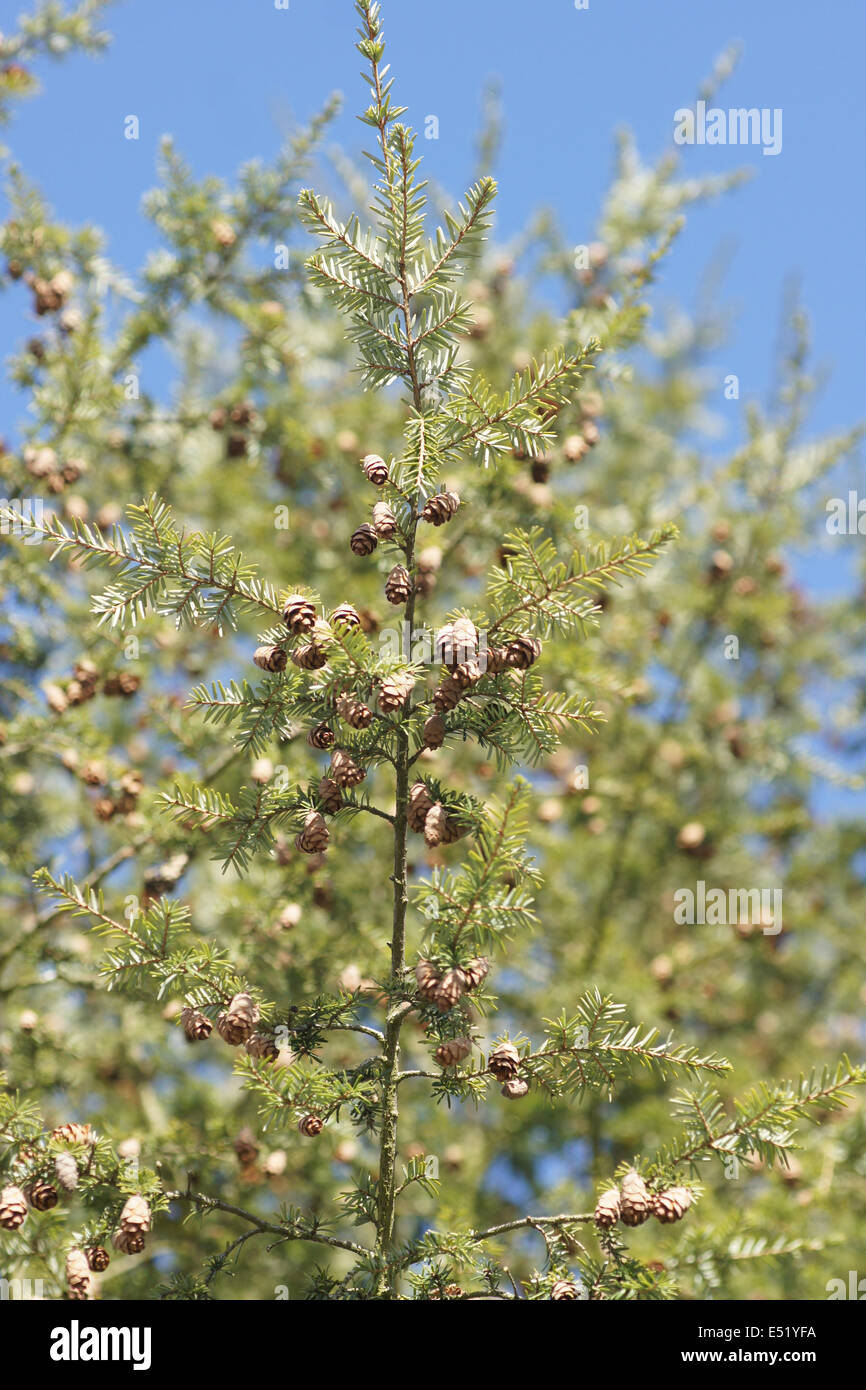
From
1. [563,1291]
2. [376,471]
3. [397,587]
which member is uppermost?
[376,471]

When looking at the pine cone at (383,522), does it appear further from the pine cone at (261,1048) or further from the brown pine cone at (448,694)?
the pine cone at (261,1048)

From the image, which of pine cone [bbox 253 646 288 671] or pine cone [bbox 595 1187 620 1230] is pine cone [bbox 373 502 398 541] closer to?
pine cone [bbox 253 646 288 671]

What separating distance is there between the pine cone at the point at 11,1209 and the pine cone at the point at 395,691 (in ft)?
4.26

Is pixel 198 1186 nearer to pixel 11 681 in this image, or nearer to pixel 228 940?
pixel 228 940

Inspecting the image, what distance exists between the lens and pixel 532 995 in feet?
17.5

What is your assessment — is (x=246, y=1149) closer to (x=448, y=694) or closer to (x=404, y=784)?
(x=404, y=784)

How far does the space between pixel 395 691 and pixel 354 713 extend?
9 centimetres

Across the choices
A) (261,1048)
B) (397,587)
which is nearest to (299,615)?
(397,587)

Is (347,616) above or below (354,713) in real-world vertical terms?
above

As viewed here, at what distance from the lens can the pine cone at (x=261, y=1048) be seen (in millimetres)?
2201

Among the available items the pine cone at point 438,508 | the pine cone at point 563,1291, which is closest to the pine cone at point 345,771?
the pine cone at point 438,508

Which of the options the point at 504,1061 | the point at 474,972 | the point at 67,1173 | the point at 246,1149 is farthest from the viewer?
the point at 246,1149

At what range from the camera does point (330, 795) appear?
7.29ft

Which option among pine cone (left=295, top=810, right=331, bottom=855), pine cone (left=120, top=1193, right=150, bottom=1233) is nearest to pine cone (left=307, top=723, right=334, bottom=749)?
pine cone (left=295, top=810, right=331, bottom=855)
